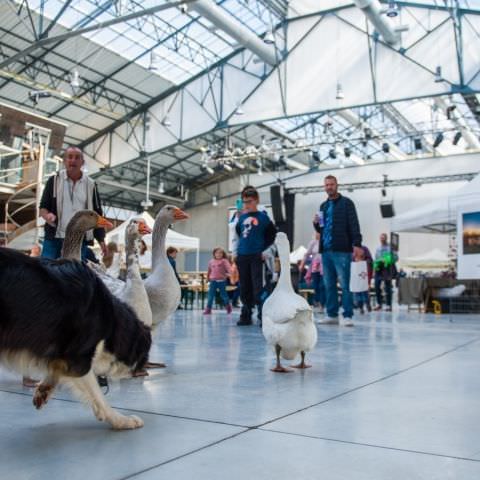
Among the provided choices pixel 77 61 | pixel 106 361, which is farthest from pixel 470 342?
pixel 77 61

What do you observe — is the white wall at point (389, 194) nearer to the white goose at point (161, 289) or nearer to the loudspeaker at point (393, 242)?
the loudspeaker at point (393, 242)

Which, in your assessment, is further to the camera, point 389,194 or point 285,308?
point 389,194

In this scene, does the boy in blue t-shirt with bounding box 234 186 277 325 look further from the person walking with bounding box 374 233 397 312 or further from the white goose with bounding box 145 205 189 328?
the person walking with bounding box 374 233 397 312

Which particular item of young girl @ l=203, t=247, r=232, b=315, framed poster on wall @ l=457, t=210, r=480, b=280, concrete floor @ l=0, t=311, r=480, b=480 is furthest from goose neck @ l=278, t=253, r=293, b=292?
young girl @ l=203, t=247, r=232, b=315

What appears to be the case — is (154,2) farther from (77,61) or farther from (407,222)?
(407,222)

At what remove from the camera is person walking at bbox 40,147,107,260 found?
420 centimetres

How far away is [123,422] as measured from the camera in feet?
7.29

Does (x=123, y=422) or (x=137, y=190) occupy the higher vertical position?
(x=137, y=190)

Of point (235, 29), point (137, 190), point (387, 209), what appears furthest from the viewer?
point (137, 190)

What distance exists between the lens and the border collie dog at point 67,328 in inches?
71.9

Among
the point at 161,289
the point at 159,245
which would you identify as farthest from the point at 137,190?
the point at 161,289

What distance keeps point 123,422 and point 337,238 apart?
5604mm

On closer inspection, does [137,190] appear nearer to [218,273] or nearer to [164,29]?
[164,29]

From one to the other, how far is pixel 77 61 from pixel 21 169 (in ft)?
37.7
